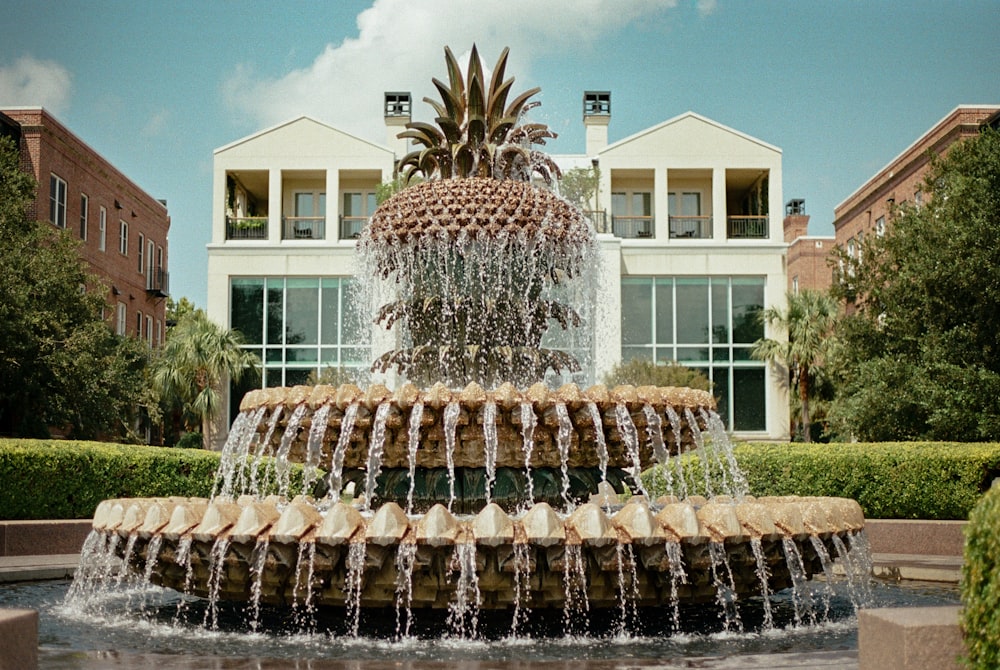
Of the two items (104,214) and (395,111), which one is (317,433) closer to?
(104,214)

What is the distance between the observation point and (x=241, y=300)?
1682 inches

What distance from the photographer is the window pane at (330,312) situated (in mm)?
41656

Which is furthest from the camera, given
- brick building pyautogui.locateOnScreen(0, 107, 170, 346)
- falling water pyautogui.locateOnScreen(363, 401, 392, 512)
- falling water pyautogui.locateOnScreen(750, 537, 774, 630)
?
brick building pyautogui.locateOnScreen(0, 107, 170, 346)

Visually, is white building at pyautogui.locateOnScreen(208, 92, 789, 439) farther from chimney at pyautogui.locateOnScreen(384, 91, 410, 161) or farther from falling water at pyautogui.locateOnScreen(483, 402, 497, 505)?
falling water at pyautogui.locateOnScreen(483, 402, 497, 505)

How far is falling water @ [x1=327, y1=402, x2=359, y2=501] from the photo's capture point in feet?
23.7

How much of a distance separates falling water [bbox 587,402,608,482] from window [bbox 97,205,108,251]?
124ft

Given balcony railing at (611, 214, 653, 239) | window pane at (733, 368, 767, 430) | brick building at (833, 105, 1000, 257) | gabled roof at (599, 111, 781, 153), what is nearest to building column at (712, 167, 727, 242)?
gabled roof at (599, 111, 781, 153)

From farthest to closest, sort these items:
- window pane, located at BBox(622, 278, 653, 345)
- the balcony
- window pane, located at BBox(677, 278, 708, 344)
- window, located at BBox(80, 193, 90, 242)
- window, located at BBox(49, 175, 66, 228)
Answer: the balcony
window pane, located at BBox(677, 278, 708, 344)
window pane, located at BBox(622, 278, 653, 345)
window, located at BBox(80, 193, 90, 242)
window, located at BBox(49, 175, 66, 228)

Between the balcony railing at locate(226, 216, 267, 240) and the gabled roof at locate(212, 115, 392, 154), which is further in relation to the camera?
the balcony railing at locate(226, 216, 267, 240)

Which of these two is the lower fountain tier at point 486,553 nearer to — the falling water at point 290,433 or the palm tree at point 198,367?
the falling water at point 290,433

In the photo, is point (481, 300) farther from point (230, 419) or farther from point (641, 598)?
point (230, 419)

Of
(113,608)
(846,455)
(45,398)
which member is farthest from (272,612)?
(45,398)

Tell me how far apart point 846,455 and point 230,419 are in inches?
1233

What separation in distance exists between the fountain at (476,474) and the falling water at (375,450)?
17 mm
